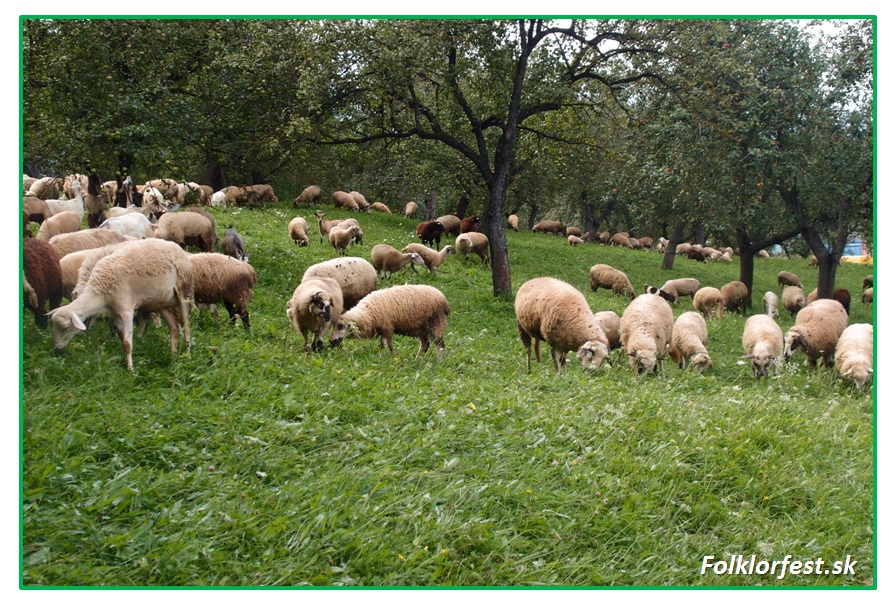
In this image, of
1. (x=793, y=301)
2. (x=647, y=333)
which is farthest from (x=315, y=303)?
(x=793, y=301)

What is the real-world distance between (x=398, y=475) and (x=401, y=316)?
4962 millimetres

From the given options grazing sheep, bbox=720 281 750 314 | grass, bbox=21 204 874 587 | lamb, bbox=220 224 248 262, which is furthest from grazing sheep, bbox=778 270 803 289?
lamb, bbox=220 224 248 262

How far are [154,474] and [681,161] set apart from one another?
1099 cm

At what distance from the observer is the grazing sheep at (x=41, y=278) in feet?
19.3

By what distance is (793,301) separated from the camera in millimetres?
20000

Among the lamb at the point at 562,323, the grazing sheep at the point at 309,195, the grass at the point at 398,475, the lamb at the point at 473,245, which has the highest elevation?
the grazing sheep at the point at 309,195

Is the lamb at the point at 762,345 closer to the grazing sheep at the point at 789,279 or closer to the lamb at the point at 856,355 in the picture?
the lamb at the point at 856,355

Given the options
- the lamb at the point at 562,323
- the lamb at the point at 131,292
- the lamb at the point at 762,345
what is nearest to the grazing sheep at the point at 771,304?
the lamb at the point at 762,345

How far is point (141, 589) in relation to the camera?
3.12 m

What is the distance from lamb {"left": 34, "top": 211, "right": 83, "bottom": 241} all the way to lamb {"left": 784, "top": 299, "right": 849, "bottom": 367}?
41.8 feet

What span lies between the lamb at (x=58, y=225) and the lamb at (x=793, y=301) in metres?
19.3

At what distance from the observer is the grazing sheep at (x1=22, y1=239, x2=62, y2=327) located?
5.89 m

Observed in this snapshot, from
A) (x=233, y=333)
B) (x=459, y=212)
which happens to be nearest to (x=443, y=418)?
(x=233, y=333)

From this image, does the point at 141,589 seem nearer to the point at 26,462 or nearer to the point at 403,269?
the point at 26,462
